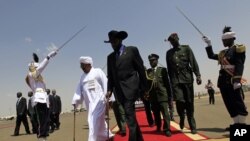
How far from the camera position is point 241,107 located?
8203mm

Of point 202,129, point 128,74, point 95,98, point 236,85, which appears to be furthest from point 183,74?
point 128,74

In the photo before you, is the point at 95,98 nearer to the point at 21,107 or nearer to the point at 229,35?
the point at 229,35

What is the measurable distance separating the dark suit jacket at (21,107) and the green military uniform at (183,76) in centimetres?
1185

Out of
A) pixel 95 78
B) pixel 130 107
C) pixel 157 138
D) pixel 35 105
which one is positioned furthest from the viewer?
pixel 35 105

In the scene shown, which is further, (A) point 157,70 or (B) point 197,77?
A: (A) point 157,70

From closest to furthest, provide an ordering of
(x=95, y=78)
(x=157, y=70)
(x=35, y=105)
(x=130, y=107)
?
(x=130, y=107)
(x=95, y=78)
(x=35, y=105)
(x=157, y=70)

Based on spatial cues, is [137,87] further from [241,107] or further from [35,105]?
[35,105]

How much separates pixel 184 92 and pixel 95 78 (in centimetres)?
249

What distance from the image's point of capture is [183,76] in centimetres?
997

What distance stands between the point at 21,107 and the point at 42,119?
35.0 feet

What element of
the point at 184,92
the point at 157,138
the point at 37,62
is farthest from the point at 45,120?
the point at 184,92

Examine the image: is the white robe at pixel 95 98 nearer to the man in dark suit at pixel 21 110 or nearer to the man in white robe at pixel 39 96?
the man in white robe at pixel 39 96

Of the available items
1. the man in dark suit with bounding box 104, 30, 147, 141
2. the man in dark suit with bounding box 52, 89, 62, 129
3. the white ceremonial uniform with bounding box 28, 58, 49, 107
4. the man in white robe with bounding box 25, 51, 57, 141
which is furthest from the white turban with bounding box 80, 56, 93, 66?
the man in dark suit with bounding box 52, 89, 62, 129

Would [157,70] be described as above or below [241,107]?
above
